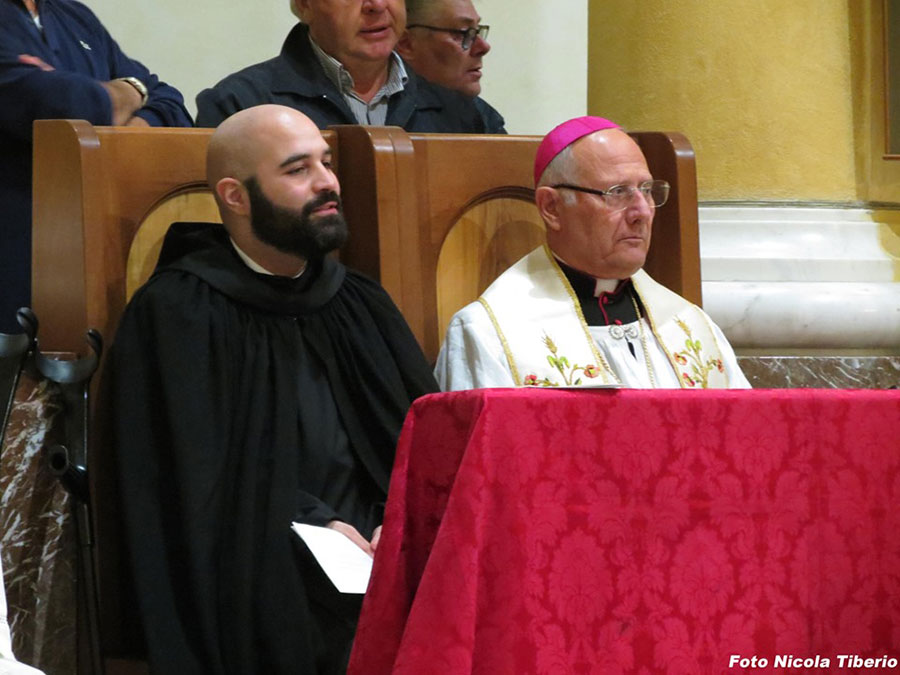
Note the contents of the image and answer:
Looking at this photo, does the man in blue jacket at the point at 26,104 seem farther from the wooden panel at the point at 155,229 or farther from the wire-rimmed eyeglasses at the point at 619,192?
the wire-rimmed eyeglasses at the point at 619,192

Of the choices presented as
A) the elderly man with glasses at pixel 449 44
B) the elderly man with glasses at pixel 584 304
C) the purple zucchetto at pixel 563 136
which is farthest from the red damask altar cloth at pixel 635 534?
the elderly man with glasses at pixel 449 44

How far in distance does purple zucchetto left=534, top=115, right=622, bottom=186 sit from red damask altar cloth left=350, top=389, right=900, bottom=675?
1.49m

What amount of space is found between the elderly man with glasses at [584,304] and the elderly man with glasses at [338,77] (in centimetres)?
72

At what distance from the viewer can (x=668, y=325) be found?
12.1 feet

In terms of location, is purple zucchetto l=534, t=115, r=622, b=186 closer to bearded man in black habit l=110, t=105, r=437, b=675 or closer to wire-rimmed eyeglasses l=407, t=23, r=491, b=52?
bearded man in black habit l=110, t=105, r=437, b=675

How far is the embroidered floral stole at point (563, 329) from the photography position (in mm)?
3508

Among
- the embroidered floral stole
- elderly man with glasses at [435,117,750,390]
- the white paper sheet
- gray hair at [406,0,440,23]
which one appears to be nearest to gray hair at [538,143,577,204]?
elderly man with glasses at [435,117,750,390]

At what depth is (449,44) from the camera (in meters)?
4.83

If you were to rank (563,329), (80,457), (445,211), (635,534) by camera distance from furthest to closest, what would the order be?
(445,211) < (563,329) < (80,457) < (635,534)

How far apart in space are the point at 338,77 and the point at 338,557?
1.75 m

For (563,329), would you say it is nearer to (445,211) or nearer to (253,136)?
(445,211)

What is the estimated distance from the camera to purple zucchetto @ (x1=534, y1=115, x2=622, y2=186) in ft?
11.9

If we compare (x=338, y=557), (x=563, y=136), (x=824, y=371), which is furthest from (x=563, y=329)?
(x=824, y=371)

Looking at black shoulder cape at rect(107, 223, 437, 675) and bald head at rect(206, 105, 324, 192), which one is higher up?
bald head at rect(206, 105, 324, 192)
